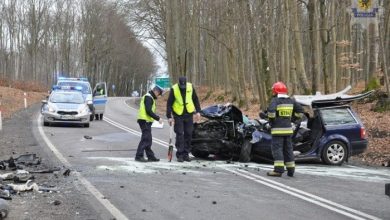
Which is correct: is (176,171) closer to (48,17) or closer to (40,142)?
(40,142)

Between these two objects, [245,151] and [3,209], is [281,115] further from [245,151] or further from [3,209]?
[3,209]

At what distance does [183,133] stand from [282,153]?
106 inches

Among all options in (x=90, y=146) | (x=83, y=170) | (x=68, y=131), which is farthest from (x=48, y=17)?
(x=83, y=170)

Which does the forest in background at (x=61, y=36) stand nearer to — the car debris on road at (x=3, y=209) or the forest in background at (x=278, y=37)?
the forest in background at (x=278, y=37)

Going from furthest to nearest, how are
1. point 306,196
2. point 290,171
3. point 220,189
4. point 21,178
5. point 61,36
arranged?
point 61,36, point 290,171, point 21,178, point 220,189, point 306,196

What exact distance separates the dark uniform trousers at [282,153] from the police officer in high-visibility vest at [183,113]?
2377 millimetres

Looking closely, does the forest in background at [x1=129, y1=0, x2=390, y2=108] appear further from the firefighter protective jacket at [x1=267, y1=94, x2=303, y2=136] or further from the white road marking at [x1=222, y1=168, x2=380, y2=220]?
the white road marking at [x1=222, y1=168, x2=380, y2=220]

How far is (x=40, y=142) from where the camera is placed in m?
15.8

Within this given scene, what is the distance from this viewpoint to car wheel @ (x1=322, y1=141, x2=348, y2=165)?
12078mm

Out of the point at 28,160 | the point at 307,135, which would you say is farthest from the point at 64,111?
the point at 307,135

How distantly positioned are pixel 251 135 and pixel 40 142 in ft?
21.9

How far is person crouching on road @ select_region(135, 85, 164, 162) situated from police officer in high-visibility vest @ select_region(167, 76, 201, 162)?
36cm

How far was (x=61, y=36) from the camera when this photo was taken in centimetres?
7500

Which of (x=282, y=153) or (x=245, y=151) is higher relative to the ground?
(x=282, y=153)
